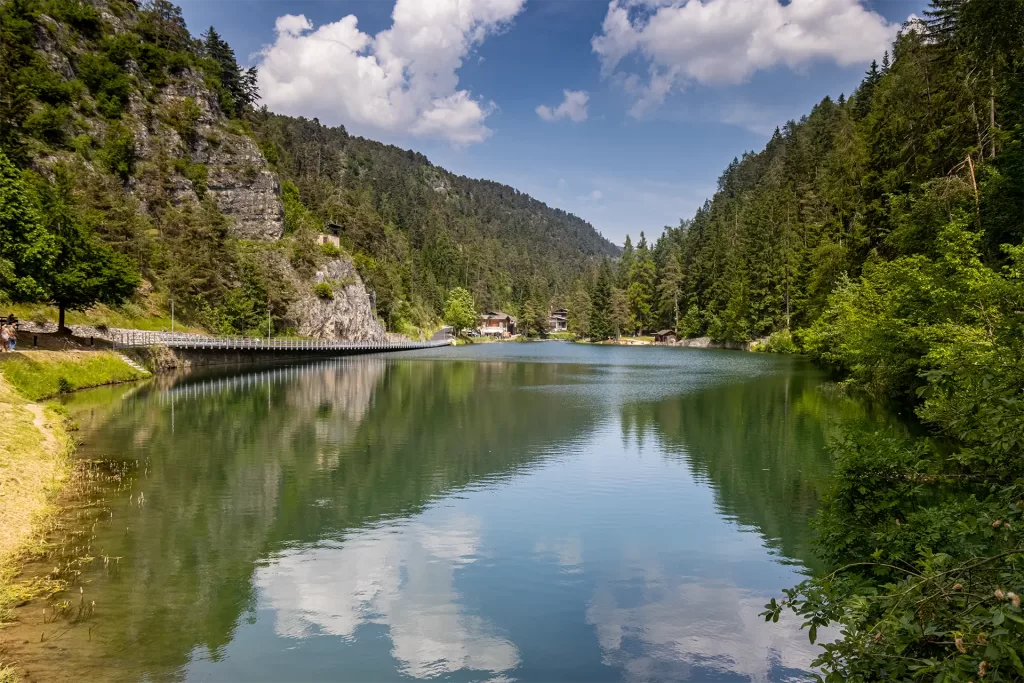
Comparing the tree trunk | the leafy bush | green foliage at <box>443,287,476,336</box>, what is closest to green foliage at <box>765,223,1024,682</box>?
the tree trunk

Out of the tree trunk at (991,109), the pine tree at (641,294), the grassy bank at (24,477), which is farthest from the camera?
the pine tree at (641,294)

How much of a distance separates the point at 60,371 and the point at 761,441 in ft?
126

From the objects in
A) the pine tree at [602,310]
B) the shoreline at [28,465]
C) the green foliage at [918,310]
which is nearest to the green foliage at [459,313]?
the pine tree at [602,310]

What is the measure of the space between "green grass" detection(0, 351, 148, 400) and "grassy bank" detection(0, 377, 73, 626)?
682 centimetres

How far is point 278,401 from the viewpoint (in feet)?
138

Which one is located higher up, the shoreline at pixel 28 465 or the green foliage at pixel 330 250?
the green foliage at pixel 330 250

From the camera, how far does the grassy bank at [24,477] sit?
498 inches

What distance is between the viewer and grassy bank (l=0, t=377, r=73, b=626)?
12662 millimetres

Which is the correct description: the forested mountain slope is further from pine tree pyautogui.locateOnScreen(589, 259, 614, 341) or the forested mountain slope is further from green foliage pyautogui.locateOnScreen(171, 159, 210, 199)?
green foliage pyautogui.locateOnScreen(171, 159, 210, 199)

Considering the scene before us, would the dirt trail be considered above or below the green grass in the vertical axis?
below

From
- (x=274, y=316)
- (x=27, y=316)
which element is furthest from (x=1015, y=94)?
(x=274, y=316)

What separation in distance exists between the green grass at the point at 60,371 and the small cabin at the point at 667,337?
4478 inches

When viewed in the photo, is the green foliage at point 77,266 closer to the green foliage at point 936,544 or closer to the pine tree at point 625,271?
the green foliage at point 936,544

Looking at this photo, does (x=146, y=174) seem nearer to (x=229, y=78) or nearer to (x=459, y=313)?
(x=229, y=78)
